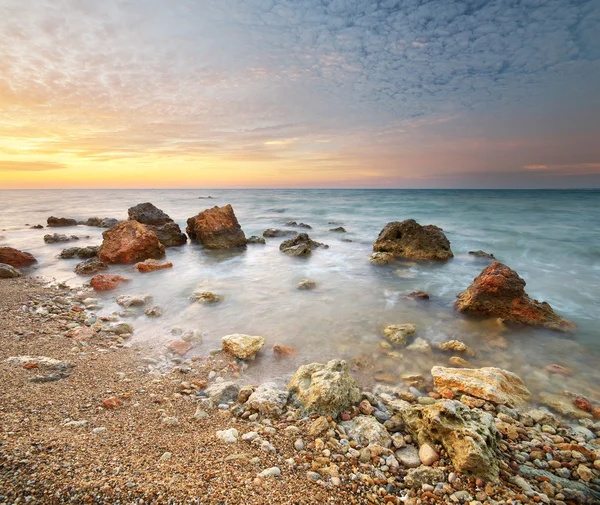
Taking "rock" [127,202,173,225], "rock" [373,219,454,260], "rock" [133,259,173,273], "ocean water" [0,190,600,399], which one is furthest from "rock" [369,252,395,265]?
"rock" [127,202,173,225]

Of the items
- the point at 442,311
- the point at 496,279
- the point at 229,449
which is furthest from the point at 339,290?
the point at 229,449

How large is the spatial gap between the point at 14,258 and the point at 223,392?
11268mm

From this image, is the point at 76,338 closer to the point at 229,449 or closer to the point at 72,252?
the point at 229,449

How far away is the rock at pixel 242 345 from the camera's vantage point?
196 inches

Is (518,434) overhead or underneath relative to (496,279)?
underneath

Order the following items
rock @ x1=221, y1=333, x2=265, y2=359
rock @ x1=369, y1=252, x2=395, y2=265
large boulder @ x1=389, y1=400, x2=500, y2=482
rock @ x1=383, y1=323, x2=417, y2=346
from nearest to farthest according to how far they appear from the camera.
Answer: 1. large boulder @ x1=389, y1=400, x2=500, y2=482
2. rock @ x1=221, y1=333, x2=265, y2=359
3. rock @ x1=383, y1=323, x2=417, y2=346
4. rock @ x1=369, y1=252, x2=395, y2=265

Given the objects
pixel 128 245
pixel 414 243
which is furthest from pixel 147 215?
pixel 414 243

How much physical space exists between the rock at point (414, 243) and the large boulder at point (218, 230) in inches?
269

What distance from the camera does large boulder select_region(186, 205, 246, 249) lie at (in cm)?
1423

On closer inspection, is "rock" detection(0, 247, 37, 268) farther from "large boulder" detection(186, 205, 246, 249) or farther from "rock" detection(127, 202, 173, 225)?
"large boulder" detection(186, 205, 246, 249)

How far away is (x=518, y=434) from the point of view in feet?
11.0

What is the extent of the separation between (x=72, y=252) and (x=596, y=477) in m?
15.2

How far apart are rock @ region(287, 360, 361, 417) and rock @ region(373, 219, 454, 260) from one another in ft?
30.1

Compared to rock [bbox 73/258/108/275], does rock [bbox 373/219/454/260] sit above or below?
above
